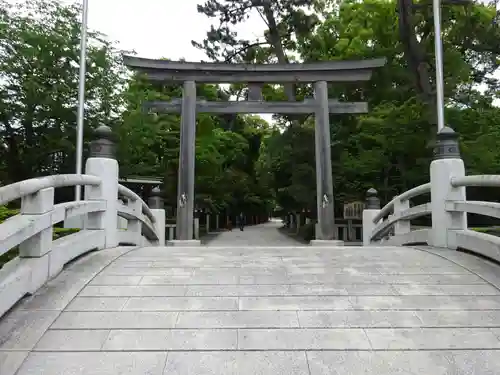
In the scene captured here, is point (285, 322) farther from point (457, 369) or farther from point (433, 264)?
point (433, 264)

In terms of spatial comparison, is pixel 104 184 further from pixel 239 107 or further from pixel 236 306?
pixel 239 107

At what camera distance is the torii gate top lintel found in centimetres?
1261

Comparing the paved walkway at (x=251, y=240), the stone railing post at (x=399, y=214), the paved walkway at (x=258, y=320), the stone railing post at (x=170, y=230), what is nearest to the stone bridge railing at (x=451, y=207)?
the stone railing post at (x=399, y=214)

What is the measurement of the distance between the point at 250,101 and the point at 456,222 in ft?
27.8

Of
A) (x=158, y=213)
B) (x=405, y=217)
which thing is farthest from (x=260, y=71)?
(x=405, y=217)

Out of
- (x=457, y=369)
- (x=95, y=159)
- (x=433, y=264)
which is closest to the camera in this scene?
(x=457, y=369)

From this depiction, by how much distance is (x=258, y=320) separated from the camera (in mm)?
3328

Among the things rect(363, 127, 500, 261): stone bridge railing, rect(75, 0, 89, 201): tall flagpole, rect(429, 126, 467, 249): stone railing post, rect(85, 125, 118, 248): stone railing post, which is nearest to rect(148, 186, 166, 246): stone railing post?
rect(75, 0, 89, 201): tall flagpole

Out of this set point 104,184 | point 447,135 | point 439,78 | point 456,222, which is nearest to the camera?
point 456,222

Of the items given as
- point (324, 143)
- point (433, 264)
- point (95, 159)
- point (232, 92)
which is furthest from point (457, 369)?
point (232, 92)

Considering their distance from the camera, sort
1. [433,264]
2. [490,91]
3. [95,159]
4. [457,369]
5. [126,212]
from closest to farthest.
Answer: [457,369]
[433,264]
[95,159]
[126,212]
[490,91]

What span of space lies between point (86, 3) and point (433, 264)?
13.2 meters

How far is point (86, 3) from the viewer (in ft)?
43.7

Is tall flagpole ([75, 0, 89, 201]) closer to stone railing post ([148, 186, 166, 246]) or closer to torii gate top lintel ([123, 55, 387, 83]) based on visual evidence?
torii gate top lintel ([123, 55, 387, 83])
